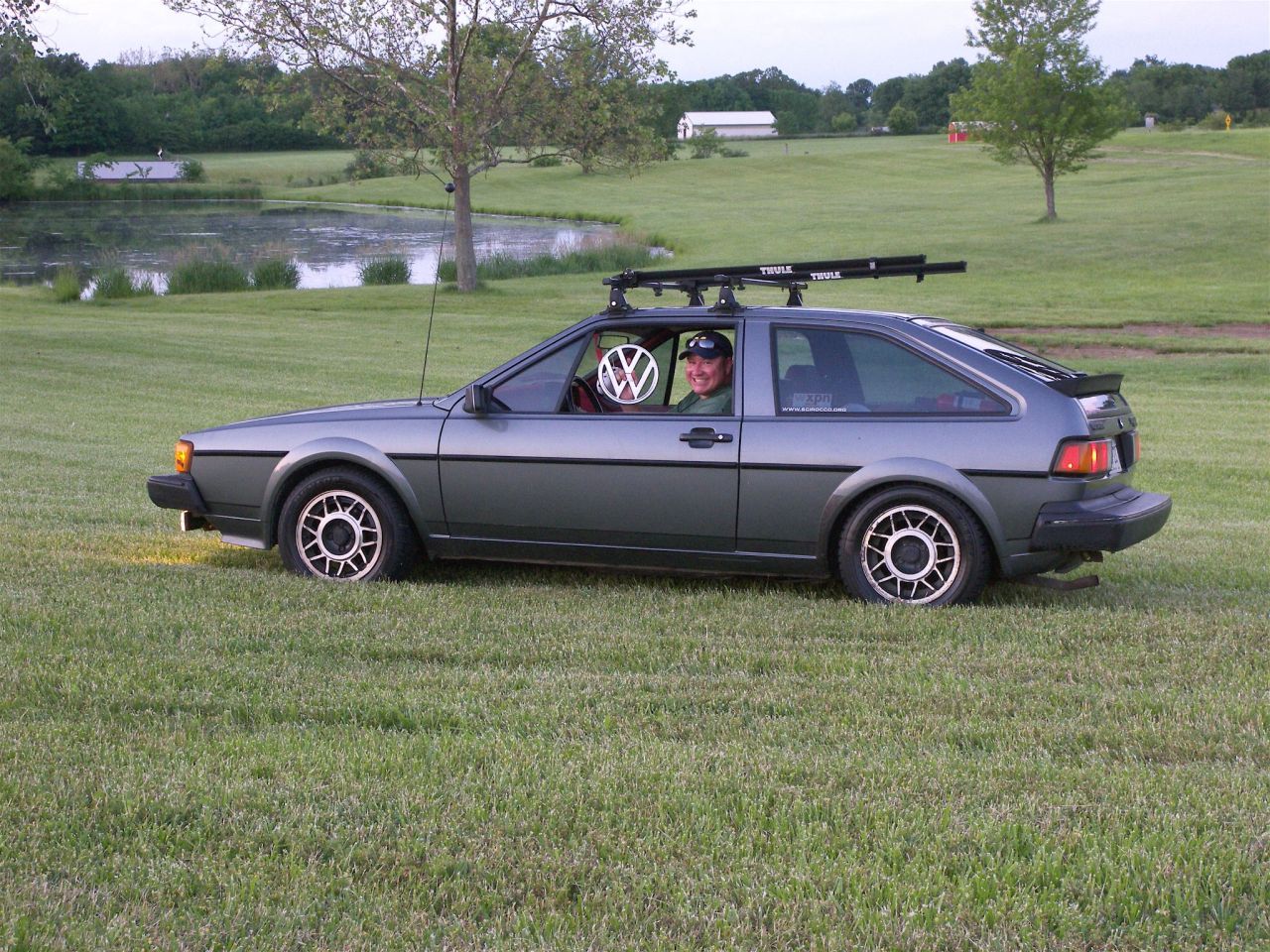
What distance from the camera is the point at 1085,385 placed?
257 inches

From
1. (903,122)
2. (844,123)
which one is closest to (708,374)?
(903,122)

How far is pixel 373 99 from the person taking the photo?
1393 inches

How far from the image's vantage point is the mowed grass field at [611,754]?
10.9 ft

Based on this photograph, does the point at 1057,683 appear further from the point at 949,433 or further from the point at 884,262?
the point at 884,262

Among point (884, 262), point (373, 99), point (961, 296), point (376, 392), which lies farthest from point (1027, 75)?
point (884, 262)

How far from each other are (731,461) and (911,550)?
0.93 m

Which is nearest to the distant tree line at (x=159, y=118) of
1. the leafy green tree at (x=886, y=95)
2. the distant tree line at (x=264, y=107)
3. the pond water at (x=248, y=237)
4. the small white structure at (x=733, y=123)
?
the distant tree line at (x=264, y=107)

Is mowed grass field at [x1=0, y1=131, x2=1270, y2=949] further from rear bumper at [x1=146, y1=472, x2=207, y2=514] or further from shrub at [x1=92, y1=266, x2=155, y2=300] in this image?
shrub at [x1=92, y1=266, x2=155, y2=300]

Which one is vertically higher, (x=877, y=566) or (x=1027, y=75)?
(x=1027, y=75)

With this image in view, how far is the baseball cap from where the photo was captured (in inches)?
277

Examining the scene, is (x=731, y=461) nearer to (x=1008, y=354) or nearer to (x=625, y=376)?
(x=625, y=376)

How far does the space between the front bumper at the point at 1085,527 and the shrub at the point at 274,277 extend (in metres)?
32.6

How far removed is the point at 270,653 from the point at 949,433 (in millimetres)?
3141

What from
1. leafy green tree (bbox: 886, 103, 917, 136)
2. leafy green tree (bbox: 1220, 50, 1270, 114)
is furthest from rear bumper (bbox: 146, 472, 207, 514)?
leafy green tree (bbox: 1220, 50, 1270, 114)
